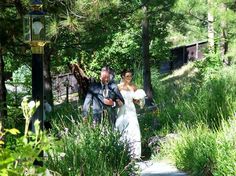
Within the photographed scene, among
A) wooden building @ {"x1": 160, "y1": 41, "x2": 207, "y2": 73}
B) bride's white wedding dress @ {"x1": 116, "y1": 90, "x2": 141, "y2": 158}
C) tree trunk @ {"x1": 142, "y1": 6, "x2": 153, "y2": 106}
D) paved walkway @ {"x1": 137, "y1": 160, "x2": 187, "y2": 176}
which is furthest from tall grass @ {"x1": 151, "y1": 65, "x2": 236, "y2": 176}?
wooden building @ {"x1": 160, "y1": 41, "x2": 207, "y2": 73}

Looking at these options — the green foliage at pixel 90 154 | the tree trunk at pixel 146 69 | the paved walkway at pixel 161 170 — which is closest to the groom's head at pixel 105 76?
the green foliage at pixel 90 154

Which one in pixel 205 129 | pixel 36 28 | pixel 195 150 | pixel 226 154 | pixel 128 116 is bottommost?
pixel 195 150

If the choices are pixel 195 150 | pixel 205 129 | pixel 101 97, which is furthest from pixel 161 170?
pixel 101 97

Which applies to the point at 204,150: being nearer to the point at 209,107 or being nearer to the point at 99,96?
the point at 99,96

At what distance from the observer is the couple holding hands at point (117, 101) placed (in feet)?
24.8

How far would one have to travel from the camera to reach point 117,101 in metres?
7.75

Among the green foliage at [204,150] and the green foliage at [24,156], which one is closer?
the green foliage at [24,156]

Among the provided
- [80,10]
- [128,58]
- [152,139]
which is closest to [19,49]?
[80,10]

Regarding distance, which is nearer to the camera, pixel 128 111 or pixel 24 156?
pixel 24 156

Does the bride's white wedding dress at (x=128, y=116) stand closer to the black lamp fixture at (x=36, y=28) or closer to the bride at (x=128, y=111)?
the bride at (x=128, y=111)

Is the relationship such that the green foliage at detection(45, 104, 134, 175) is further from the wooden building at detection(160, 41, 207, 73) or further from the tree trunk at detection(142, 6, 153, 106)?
the wooden building at detection(160, 41, 207, 73)

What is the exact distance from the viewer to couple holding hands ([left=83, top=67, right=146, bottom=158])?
7.57m

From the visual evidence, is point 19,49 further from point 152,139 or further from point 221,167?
point 221,167

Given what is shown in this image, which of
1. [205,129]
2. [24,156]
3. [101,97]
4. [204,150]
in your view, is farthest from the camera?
[101,97]
